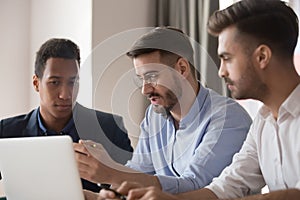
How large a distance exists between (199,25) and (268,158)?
1.43m

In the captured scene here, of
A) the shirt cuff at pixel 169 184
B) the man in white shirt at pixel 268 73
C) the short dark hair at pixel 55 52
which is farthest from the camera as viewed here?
the short dark hair at pixel 55 52

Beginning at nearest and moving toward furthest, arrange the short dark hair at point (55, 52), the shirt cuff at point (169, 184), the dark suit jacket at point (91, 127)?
the shirt cuff at point (169, 184) < the dark suit jacket at point (91, 127) < the short dark hair at point (55, 52)

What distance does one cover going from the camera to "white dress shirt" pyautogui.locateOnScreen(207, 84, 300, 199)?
4.47ft

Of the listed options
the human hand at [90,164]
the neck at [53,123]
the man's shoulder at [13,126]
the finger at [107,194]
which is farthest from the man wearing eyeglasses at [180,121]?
the man's shoulder at [13,126]

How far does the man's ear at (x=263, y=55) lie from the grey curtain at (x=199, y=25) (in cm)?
107

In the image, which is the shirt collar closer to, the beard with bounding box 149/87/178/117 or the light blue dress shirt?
the light blue dress shirt

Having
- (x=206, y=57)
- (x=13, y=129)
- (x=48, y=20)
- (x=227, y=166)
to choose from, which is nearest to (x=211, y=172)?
(x=227, y=166)

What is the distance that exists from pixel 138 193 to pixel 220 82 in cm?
144

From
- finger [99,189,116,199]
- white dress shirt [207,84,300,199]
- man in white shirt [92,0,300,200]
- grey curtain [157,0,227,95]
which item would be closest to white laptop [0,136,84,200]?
finger [99,189,116,199]

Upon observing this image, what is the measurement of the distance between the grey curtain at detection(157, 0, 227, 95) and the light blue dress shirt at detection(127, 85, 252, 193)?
0.66 m

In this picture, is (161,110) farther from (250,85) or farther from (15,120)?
(15,120)

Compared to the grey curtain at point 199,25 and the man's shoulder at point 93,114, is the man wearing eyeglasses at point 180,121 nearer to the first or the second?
the man's shoulder at point 93,114

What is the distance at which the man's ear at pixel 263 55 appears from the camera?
1.38 m

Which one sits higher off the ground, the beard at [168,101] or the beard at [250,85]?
the beard at [250,85]
